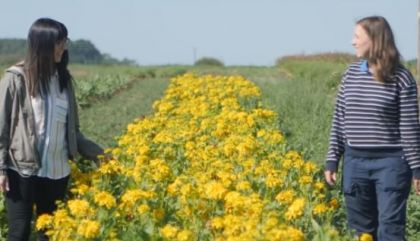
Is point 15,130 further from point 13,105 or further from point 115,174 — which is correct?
point 115,174

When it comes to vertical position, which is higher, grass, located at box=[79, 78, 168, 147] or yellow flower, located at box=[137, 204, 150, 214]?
yellow flower, located at box=[137, 204, 150, 214]

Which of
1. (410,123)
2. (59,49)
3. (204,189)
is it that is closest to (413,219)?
(410,123)

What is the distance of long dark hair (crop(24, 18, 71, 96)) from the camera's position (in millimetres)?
4500

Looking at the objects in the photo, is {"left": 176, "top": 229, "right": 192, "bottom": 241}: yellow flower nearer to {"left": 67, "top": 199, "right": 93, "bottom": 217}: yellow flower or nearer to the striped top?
{"left": 67, "top": 199, "right": 93, "bottom": 217}: yellow flower

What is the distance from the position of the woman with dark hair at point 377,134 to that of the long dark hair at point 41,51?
1544 mm

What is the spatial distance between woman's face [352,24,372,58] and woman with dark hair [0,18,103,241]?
1515 mm

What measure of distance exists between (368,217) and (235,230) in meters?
1.32

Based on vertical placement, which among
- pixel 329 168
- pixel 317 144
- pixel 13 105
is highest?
pixel 13 105

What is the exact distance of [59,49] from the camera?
455 centimetres

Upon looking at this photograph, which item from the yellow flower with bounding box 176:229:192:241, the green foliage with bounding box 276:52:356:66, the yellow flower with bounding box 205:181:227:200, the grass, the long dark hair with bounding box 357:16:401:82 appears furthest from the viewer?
the green foliage with bounding box 276:52:356:66

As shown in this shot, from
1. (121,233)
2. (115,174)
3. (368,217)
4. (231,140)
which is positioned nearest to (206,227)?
(121,233)

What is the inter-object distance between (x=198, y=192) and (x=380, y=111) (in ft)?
3.36

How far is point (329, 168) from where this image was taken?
4785 millimetres

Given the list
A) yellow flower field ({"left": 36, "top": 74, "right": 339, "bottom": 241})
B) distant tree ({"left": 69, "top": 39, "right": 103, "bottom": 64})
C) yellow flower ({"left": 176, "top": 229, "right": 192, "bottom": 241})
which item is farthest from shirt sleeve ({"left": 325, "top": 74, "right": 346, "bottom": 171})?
distant tree ({"left": 69, "top": 39, "right": 103, "bottom": 64})
